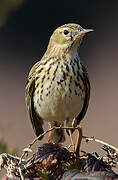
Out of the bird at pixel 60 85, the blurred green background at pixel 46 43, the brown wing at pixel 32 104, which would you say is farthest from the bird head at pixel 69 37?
the blurred green background at pixel 46 43

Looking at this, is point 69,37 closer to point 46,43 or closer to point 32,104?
point 32,104

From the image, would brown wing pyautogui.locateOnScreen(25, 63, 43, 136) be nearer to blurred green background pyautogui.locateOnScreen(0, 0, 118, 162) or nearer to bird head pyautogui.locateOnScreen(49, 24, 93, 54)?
bird head pyautogui.locateOnScreen(49, 24, 93, 54)

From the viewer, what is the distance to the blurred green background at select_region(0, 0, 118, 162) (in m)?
9.79

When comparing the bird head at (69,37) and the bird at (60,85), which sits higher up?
the bird head at (69,37)

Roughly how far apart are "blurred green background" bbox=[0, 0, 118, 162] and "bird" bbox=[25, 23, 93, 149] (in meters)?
5.70

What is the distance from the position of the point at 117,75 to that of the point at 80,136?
9.32 m

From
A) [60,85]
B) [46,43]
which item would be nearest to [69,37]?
[60,85]

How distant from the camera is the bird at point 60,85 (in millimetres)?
3176

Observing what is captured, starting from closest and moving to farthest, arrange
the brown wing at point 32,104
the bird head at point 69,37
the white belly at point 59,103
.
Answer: the white belly at point 59,103 → the bird head at point 69,37 → the brown wing at point 32,104

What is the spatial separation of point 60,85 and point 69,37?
39cm

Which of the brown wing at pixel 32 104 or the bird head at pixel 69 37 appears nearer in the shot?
the bird head at pixel 69 37

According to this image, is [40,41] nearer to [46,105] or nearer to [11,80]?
[11,80]

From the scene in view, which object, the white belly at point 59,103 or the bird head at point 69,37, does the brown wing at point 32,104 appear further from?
the bird head at point 69,37

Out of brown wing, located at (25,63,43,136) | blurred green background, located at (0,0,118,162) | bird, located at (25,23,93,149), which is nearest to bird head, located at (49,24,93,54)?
bird, located at (25,23,93,149)
